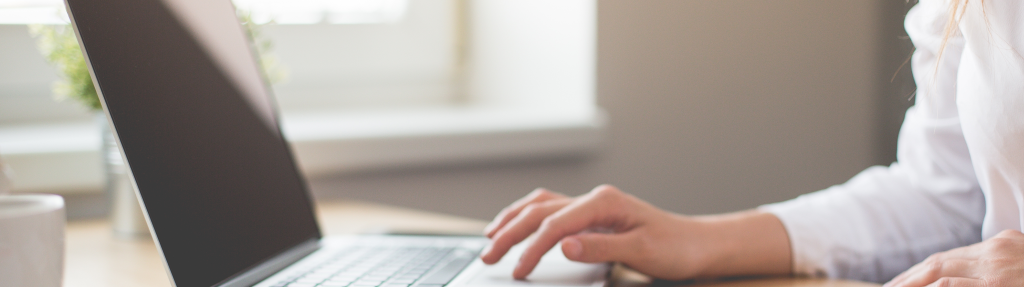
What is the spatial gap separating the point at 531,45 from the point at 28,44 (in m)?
0.78

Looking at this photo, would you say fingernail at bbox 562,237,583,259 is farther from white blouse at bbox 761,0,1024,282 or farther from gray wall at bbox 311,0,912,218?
gray wall at bbox 311,0,912,218

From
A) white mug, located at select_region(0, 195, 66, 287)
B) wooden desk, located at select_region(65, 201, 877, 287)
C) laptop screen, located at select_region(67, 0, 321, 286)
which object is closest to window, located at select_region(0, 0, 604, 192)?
wooden desk, located at select_region(65, 201, 877, 287)

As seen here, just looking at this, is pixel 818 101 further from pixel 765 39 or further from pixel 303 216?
pixel 303 216

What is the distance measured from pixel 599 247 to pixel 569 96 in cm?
81

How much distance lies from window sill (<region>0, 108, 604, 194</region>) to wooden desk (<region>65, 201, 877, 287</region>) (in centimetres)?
7

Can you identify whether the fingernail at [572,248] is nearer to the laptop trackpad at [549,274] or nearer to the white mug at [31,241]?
the laptop trackpad at [549,274]

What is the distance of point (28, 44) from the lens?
1035 mm

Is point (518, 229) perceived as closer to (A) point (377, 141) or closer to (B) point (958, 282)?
(B) point (958, 282)

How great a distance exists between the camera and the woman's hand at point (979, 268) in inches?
16.5

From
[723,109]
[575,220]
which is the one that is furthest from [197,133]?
[723,109]

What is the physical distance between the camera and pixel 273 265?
1.66ft

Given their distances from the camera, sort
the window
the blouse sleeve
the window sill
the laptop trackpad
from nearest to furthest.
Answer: the laptop trackpad, the blouse sleeve, the window sill, the window

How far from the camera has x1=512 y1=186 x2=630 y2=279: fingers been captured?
19.1 inches

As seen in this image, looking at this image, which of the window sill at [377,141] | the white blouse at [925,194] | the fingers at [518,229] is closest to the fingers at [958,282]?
the white blouse at [925,194]
